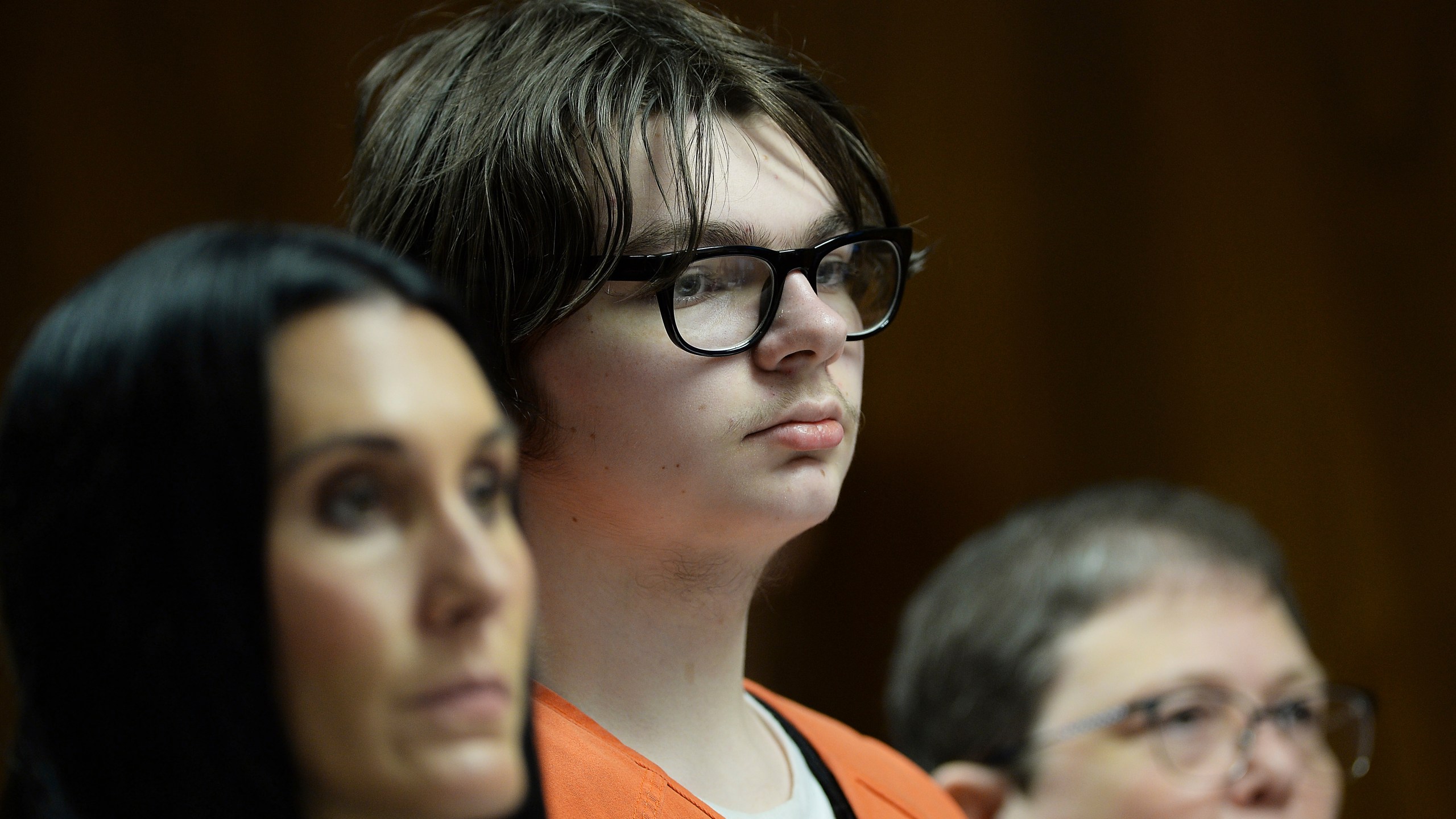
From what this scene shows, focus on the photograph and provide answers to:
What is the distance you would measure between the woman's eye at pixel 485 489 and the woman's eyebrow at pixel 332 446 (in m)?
0.05

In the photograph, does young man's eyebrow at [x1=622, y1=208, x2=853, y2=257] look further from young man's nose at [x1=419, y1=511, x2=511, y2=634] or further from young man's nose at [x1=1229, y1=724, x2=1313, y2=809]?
young man's nose at [x1=1229, y1=724, x2=1313, y2=809]

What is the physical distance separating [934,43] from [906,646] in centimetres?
126

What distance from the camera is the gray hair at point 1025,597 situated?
5.47ft

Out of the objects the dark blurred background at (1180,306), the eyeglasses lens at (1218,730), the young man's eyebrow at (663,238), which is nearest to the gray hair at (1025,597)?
the eyeglasses lens at (1218,730)

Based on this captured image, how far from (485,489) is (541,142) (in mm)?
450

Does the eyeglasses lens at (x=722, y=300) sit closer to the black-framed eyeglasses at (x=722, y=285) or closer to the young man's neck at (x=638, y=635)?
the black-framed eyeglasses at (x=722, y=285)

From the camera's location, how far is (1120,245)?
259 centimetres

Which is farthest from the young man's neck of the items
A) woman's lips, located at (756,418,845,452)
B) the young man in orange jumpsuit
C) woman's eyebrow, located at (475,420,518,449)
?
woman's eyebrow, located at (475,420,518,449)

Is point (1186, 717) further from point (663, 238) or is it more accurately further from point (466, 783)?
point (466, 783)

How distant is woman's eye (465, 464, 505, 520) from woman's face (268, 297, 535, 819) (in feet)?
0.07

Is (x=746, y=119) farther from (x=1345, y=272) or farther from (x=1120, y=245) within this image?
(x=1345, y=272)

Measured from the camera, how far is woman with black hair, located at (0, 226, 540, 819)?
0.57m

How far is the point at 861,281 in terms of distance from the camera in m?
1.25

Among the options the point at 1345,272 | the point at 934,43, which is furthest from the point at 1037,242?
the point at 1345,272
